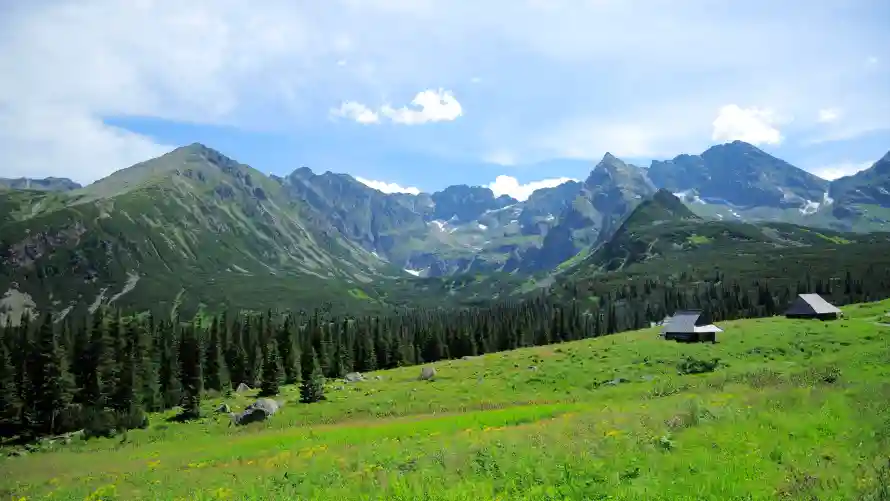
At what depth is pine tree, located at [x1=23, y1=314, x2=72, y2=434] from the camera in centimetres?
6962

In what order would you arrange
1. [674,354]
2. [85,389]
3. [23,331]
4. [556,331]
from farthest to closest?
[556,331]
[23,331]
[85,389]
[674,354]

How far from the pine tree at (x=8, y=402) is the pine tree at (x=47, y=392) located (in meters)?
1.22

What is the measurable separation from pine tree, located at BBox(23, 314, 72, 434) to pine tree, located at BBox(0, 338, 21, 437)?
1224mm

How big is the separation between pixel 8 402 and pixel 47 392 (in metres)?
4.61

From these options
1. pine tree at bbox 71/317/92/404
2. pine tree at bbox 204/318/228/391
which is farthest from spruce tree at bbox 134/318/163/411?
pine tree at bbox 204/318/228/391

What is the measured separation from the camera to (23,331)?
9688 cm

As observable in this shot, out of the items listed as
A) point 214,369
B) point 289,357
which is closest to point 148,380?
point 214,369

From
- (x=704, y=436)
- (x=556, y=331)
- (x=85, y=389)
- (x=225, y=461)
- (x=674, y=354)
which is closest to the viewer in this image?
(x=704, y=436)

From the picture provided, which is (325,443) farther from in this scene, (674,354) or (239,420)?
(674,354)

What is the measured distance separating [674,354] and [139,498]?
5879 cm

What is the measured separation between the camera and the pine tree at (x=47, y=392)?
2741 inches

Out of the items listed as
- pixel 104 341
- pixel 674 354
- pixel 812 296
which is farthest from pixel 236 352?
pixel 812 296

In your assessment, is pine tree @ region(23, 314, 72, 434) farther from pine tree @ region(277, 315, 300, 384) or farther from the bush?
the bush

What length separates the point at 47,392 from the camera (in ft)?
228
